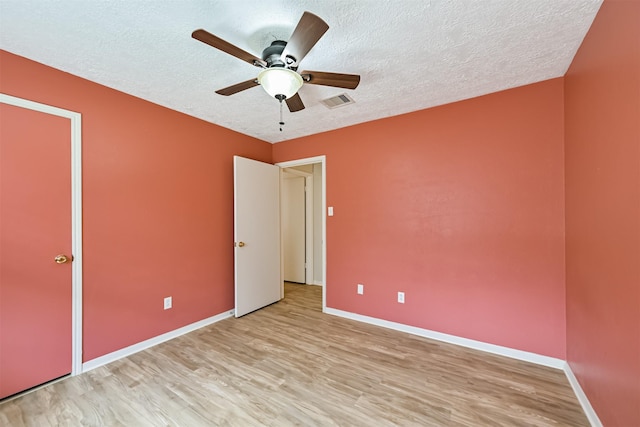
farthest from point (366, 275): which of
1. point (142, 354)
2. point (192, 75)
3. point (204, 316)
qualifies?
point (192, 75)

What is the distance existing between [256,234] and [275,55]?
231cm

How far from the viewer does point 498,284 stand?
2332mm

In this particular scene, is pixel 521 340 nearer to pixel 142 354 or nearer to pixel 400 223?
pixel 400 223

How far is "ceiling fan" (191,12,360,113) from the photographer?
1.28 m

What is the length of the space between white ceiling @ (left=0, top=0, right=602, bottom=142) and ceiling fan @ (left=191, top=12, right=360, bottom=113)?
18 cm

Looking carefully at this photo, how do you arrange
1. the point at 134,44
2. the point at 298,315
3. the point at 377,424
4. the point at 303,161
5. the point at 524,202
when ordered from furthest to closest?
1. the point at 303,161
2. the point at 298,315
3. the point at 524,202
4. the point at 134,44
5. the point at 377,424

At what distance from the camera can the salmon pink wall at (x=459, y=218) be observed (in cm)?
214

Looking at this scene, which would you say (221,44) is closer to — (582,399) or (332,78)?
(332,78)

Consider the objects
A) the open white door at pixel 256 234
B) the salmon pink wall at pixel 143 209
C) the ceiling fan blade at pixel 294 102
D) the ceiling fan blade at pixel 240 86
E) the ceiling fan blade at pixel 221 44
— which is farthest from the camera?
the open white door at pixel 256 234

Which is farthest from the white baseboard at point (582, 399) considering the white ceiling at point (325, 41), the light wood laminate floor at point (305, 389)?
the white ceiling at point (325, 41)

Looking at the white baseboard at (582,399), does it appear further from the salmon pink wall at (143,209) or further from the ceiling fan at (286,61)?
the salmon pink wall at (143,209)

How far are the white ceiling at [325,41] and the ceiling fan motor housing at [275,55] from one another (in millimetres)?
77

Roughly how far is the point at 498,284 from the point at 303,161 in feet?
8.58

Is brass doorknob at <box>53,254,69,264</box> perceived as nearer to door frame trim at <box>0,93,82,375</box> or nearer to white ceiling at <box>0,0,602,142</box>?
door frame trim at <box>0,93,82,375</box>
